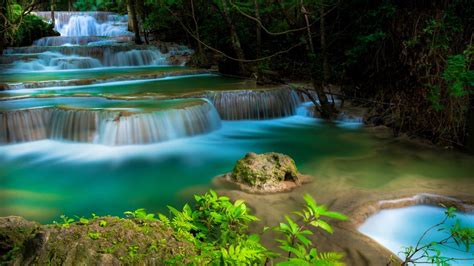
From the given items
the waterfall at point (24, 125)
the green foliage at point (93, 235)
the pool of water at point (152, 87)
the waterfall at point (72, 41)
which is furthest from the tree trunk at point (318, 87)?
the waterfall at point (72, 41)

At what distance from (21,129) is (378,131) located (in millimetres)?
7242

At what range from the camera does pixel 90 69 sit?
1555cm

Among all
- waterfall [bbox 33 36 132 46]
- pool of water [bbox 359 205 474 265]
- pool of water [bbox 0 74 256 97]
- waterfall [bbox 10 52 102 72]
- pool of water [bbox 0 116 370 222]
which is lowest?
pool of water [bbox 359 205 474 265]

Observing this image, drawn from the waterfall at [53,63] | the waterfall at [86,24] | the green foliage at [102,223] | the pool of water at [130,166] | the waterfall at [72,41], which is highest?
the waterfall at [86,24]

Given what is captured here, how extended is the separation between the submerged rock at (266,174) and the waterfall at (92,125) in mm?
2879

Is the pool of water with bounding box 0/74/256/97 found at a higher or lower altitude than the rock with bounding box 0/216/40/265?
higher

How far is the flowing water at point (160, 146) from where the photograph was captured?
5.42 metres

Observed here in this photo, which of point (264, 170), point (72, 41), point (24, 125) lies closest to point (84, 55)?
point (72, 41)

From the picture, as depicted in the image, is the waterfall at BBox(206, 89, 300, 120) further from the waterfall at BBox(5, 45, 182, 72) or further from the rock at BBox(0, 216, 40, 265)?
the waterfall at BBox(5, 45, 182, 72)

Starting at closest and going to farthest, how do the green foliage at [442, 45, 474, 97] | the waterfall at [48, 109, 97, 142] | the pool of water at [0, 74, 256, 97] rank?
the green foliage at [442, 45, 474, 97] → the waterfall at [48, 109, 97, 142] → the pool of water at [0, 74, 256, 97]

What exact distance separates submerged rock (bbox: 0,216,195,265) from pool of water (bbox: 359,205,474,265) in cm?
258

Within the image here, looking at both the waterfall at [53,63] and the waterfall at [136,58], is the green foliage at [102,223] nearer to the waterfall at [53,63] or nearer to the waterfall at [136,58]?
the waterfall at [53,63]

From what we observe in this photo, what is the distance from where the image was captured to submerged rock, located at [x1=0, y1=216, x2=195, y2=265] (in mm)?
1978

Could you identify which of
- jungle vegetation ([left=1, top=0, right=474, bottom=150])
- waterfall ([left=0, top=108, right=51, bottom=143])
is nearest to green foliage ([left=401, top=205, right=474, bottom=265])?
jungle vegetation ([left=1, top=0, right=474, bottom=150])
